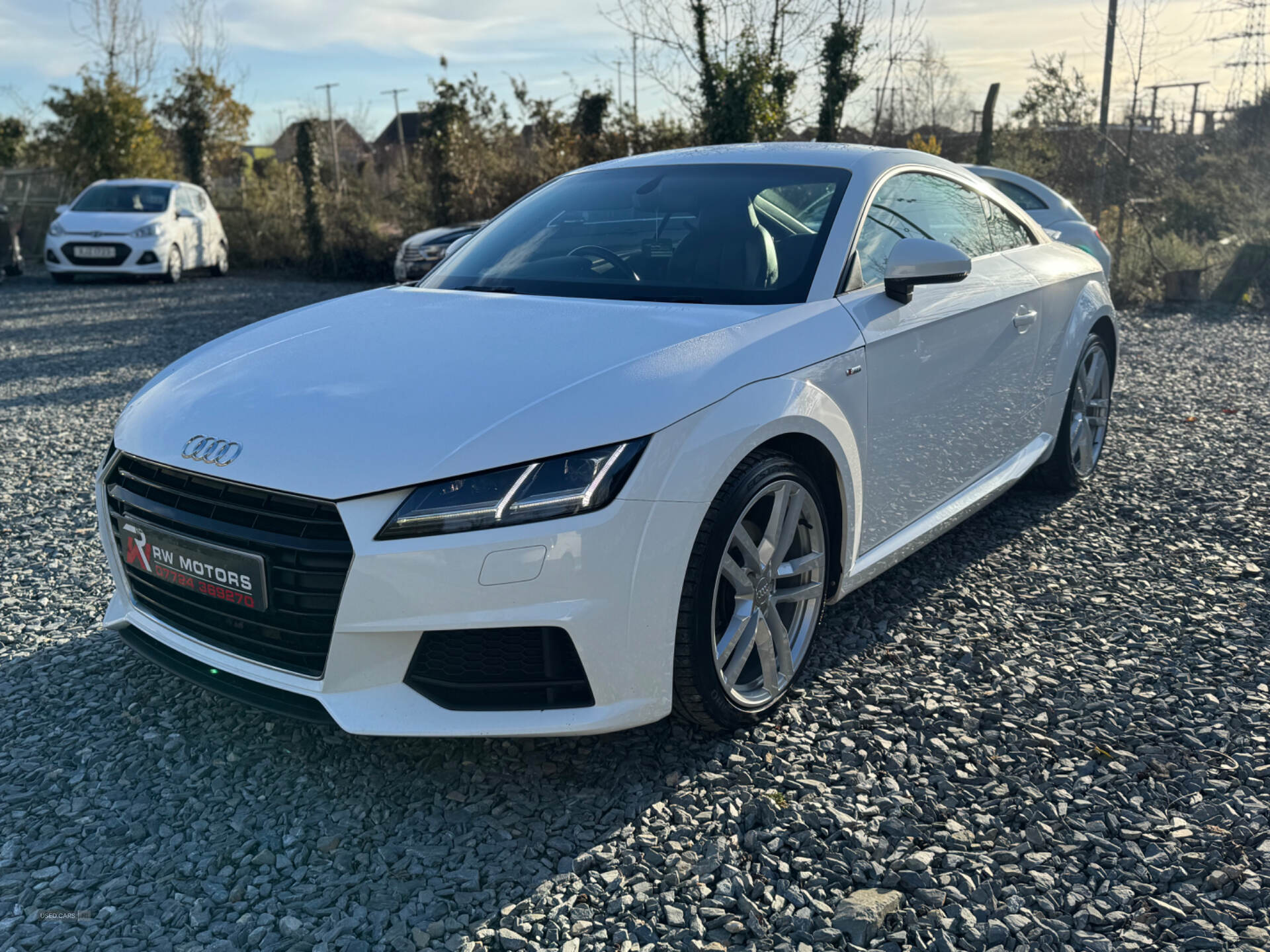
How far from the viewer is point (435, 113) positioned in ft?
53.5

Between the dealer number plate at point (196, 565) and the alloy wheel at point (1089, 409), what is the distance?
376cm

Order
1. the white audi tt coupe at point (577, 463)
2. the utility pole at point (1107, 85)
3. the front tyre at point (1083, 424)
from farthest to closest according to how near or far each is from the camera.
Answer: the utility pole at point (1107, 85), the front tyre at point (1083, 424), the white audi tt coupe at point (577, 463)

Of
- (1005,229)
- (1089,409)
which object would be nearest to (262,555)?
(1005,229)

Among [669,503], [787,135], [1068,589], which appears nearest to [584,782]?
[669,503]

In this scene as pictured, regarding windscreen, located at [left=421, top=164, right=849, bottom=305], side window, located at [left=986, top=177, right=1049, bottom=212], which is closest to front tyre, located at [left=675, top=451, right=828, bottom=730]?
windscreen, located at [left=421, top=164, right=849, bottom=305]

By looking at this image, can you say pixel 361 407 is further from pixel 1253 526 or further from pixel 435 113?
pixel 435 113

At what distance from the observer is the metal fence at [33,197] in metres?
20.4

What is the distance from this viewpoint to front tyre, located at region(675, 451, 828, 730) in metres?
2.46

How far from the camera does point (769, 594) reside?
2.75 meters

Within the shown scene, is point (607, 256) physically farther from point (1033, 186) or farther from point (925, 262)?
point (1033, 186)

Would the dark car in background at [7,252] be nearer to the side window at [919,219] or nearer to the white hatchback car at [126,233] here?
the white hatchback car at [126,233]

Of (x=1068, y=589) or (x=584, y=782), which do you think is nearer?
(x=584, y=782)

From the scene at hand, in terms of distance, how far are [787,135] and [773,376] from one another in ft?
43.1

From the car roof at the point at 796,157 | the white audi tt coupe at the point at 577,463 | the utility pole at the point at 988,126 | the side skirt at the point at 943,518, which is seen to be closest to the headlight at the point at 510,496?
the white audi tt coupe at the point at 577,463
